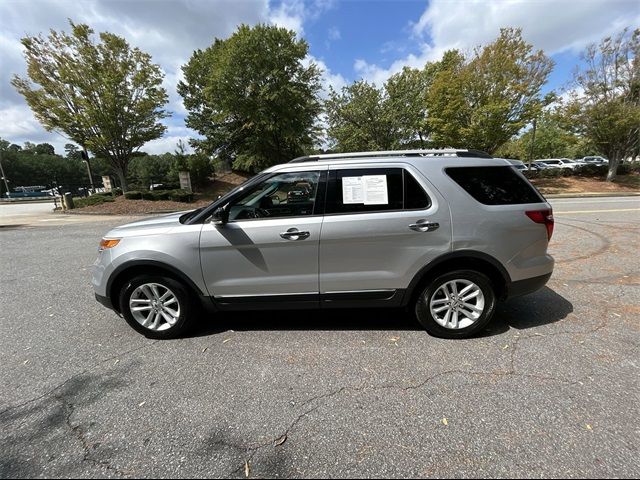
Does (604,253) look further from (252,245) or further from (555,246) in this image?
(252,245)

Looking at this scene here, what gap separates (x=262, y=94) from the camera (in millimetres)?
22781

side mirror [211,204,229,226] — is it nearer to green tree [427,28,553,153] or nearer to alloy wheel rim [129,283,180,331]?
alloy wheel rim [129,283,180,331]

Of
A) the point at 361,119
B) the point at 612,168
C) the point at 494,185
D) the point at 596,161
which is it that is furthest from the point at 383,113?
→ the point at 596,161

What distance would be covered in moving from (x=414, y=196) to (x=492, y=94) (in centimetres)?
2060

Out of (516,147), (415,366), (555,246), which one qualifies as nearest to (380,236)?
(415,366)

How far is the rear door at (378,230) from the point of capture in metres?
3.03

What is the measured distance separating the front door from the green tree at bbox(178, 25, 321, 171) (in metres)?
21.8

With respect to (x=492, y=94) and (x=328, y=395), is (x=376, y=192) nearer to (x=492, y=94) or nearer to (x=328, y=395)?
(x=328, y=395)

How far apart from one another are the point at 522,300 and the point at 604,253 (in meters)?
3.40

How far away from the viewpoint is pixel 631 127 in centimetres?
2056

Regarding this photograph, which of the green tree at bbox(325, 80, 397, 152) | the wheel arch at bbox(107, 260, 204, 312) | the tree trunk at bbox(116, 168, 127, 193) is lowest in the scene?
the wheel arch at bbox(107, 260, 204, 312)

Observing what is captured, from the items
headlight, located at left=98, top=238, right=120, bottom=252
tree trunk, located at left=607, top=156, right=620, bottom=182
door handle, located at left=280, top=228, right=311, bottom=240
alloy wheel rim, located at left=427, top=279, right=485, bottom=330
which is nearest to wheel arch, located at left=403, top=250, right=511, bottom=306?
alloy wheel rim, located at left=427, top=279, right=485, bottom=330

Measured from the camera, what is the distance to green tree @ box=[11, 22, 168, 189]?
16.7 m

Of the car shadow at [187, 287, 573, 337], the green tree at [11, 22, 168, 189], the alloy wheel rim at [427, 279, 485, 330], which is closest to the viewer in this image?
the alloy wheel rim at [427, 279, 485, 330]
